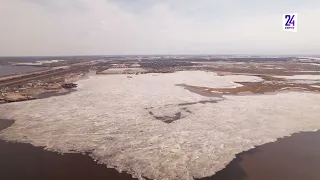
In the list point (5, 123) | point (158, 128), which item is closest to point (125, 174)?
point (158, 128)

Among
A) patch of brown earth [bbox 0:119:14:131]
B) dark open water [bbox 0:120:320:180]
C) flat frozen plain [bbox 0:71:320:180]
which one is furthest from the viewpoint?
patch of brown earth [bbox 0:119:14:131]

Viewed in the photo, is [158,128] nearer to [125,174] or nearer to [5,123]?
[125,174]

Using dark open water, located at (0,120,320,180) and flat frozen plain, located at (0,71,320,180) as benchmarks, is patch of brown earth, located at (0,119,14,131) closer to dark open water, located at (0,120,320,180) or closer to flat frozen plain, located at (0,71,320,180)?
flat frozen plain, located at (0,71,320,180)

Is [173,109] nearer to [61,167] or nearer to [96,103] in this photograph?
[96,103]

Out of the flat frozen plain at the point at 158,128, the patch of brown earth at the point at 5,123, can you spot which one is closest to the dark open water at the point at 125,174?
the flat frozen plain at the point at 158,128

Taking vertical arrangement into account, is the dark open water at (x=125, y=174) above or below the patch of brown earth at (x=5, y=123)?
below

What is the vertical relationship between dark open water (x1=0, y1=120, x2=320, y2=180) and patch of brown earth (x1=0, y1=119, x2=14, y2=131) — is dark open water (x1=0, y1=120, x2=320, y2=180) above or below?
below

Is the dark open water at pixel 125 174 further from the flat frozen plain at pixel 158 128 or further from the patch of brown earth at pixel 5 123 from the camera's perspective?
the patch of brown earth at pixel 5 123

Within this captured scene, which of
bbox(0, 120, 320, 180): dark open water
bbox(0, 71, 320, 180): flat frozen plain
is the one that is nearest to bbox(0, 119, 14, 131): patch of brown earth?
bbox(0, 71, 320, 180): flat frozen plain
